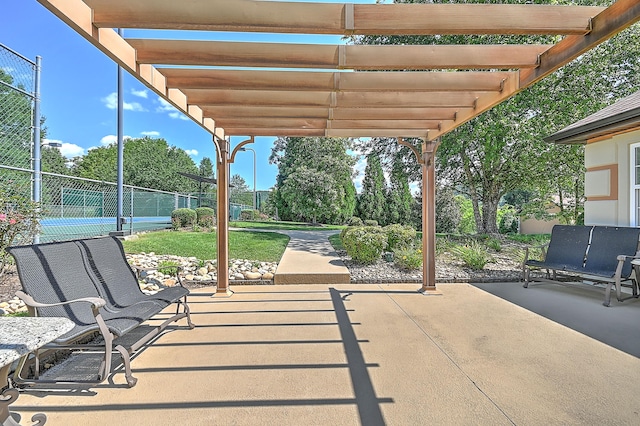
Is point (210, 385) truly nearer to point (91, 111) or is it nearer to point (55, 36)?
point (55, 36)

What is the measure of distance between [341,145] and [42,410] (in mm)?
18096

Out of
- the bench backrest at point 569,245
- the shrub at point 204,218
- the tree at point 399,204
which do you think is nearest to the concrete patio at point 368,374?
the bench backrest at point 569,245

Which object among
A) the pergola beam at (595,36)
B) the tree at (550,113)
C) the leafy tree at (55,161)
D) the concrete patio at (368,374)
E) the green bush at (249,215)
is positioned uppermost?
the leafy tree at (55,161)

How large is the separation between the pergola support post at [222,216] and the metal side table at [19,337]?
12.6 feet

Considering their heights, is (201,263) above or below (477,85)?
below

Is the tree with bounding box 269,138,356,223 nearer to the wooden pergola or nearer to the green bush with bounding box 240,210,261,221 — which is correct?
the green bush with bounding box 240,210,261,221

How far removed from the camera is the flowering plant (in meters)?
4.55

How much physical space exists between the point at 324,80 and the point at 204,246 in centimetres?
677

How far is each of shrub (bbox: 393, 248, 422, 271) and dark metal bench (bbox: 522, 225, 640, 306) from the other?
1.96m

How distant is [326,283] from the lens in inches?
246

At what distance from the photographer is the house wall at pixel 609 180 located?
5715mm

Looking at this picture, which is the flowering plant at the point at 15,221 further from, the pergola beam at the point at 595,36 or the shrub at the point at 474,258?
the shrub at the point at 474,258

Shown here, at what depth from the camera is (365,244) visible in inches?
287

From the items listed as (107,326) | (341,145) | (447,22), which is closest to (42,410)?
(107,326)
